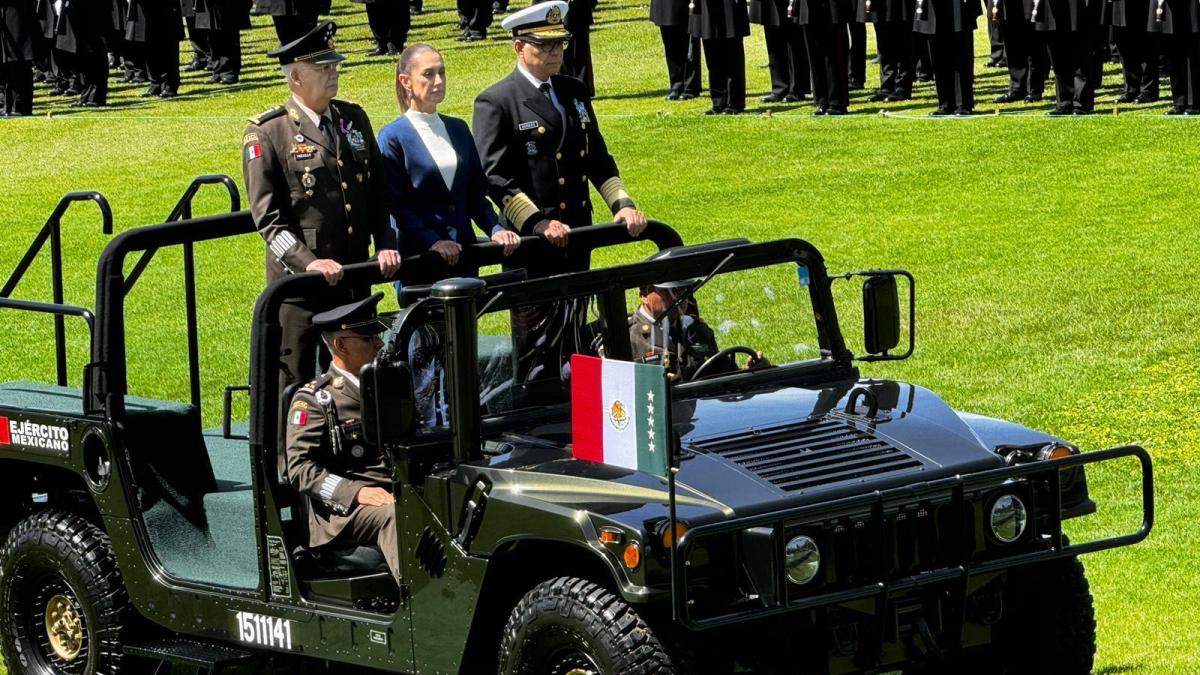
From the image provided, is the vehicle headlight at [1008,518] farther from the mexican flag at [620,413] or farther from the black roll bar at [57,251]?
the black roll bar at [57,251]

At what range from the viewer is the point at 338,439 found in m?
7.49

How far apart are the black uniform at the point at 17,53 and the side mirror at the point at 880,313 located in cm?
2018

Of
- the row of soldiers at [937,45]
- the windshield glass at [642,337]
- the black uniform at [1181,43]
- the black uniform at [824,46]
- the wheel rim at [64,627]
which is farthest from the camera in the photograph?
the black uniform at [824,46]

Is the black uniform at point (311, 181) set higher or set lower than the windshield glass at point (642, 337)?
higher

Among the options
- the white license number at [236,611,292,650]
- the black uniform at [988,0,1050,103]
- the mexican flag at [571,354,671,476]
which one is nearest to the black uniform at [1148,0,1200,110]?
the black uniform at [988,0,1050,103]

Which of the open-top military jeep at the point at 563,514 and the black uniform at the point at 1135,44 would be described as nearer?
the open-top military jeep at the point at 563,514

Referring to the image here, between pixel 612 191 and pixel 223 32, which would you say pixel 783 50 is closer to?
pixel 223 32

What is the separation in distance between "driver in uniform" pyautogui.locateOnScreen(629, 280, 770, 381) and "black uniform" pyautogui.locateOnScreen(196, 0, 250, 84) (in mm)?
22252

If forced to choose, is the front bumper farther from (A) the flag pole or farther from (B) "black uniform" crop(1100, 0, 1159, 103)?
(B) "black uniform" crop(1100, 0, 1159, 103)

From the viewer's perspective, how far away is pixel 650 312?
25.0ft

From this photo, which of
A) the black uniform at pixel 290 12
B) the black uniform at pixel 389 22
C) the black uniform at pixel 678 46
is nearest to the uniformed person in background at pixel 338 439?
the black uniform at pixel 678 46

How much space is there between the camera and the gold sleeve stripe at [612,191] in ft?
30.4

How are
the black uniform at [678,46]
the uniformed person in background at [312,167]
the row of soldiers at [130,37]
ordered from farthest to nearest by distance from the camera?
the row of soldiers at [130,37] < the black uniform at [678,46] < the uniformed person in background at [312,167]

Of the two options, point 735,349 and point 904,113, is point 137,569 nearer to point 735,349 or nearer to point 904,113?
point 735,349
